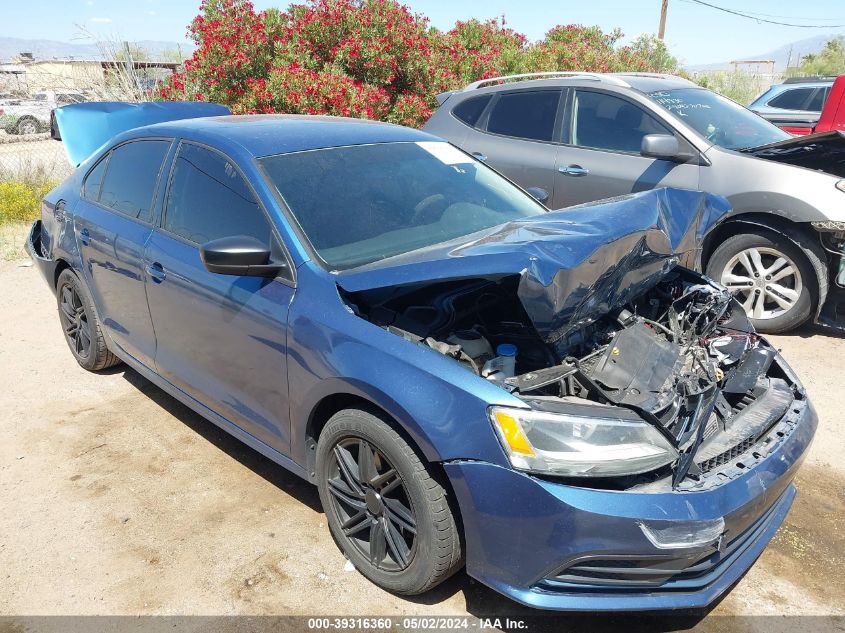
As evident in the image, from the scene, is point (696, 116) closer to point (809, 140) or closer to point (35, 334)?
point (809, 140)

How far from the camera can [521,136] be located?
20.5 feet

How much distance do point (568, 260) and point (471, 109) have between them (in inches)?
185

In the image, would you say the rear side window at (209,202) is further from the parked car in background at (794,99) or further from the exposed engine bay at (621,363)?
the parked car in background at (794,99)

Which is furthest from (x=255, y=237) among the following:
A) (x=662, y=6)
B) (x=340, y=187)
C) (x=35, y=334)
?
(x=662, y=6)

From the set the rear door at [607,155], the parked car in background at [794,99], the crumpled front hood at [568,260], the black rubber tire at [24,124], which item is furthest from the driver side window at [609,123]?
the black rubber tire at [24,124]

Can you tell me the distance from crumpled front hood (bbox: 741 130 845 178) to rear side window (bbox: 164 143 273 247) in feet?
13.2

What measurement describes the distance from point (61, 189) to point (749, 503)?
4.50 metres

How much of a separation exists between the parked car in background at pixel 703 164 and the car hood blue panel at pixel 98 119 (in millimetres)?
2615

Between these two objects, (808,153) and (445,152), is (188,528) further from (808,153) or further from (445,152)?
(808,153)

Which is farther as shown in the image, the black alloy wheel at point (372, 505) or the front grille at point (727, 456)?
the black alloy wheel at point (372, 505)

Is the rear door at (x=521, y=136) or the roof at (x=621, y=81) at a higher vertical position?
the roof at (x=621, y=81)

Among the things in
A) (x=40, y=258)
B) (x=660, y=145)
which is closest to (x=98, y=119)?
(x=40, y=258)

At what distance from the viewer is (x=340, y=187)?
10.4 feet

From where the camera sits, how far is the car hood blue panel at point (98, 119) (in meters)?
5.75
